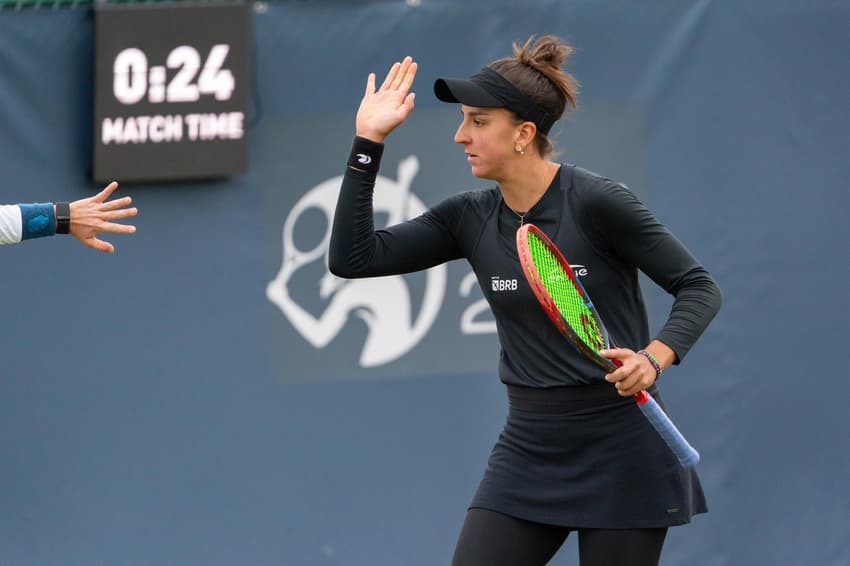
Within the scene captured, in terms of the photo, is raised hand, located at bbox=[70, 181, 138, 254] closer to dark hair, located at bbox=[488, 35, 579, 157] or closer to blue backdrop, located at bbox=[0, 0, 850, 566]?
dark hair, located at bbox=[488, 35, 579, 157]

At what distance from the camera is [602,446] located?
3354 mm

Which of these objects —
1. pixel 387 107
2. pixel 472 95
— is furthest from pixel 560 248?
pixel 387 107

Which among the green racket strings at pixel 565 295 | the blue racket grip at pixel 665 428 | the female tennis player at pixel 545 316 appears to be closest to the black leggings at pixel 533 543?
the female tennis player at pixel 545 316

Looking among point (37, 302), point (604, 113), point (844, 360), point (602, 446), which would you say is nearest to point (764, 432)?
point (844, 360)

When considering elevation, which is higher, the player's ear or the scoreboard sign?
the scoreboard sign

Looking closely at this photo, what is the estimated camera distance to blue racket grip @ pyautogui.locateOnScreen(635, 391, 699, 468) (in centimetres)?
317

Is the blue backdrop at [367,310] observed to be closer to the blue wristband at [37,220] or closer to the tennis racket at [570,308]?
the blue wristband at [37,220]

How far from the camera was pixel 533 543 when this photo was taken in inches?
134

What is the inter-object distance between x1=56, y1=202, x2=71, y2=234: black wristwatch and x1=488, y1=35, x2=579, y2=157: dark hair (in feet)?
4.19

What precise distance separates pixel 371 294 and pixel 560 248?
219 cm

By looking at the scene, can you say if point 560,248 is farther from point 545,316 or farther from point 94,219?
point 94,219

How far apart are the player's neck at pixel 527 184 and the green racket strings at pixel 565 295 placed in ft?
0.88

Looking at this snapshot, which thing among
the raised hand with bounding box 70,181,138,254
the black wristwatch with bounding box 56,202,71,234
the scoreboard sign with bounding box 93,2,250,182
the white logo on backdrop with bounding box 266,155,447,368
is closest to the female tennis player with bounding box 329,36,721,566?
the raised hand with bounding box 70,181,138,254

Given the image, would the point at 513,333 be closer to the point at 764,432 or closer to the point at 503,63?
the point at 503,63
